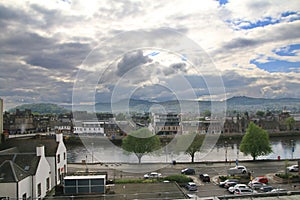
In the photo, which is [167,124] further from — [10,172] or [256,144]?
[10,172]

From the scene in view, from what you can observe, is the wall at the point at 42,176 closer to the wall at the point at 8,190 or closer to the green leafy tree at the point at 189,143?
the wall at the point at 8,190

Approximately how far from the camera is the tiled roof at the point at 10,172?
7555 millimetres

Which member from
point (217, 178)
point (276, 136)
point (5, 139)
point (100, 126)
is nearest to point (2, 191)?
point (5, 139)

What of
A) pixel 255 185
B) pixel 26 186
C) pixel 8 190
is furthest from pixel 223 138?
pixel 8 190

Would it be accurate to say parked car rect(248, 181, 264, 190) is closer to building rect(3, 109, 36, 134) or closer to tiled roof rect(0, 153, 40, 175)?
tiled roof rect(0, 153, 40, 175)

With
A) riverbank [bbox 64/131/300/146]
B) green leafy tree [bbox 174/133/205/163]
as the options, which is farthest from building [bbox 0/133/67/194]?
riverbank [bbox 64/131/300/146]

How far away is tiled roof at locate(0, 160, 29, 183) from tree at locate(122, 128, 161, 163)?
414 inches

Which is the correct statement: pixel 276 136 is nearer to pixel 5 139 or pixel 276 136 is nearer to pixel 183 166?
pixel 183 166

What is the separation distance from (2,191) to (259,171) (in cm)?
1131

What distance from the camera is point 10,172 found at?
7.77 metres

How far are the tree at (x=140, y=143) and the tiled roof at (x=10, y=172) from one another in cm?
1051

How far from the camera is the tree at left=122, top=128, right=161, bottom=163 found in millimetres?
18531

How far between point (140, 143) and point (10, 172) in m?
11.6

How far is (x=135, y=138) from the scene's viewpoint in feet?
61.5
